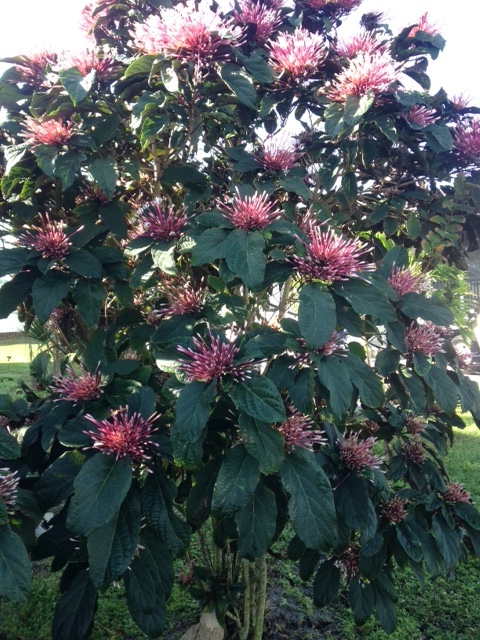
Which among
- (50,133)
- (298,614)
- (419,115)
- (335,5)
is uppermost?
(335,5)

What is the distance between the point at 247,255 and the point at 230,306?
0.84ft

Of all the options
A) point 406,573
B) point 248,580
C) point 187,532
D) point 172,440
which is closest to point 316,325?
point 172,440

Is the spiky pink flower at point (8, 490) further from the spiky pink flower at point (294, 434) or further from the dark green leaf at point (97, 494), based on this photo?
the spiky pink flower at point (294, 434)

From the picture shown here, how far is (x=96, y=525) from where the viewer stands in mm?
1113

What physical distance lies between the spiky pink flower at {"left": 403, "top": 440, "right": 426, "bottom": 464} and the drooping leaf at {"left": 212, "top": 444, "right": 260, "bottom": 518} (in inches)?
33.4

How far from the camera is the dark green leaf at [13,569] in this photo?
1.14 m

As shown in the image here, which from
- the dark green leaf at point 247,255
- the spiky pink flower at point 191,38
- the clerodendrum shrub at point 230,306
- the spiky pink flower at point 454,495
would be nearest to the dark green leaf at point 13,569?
the clerodendrum shrub at point 230,306

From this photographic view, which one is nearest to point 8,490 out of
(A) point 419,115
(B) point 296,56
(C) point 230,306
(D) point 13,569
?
(D) point 13,569

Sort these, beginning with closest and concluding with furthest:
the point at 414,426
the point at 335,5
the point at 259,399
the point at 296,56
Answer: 1. the point at 259,399
2. the point at 296,56
3. the point at 414,426
4. the point at 335,5

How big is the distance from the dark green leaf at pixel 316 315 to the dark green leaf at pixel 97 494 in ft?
1.58

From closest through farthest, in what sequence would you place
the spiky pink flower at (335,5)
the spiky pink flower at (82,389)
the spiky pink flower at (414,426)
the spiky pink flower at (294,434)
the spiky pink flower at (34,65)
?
the spiky pink flower at (294,434), the spiky pink flower at (82,389), the spiky pink flower at (34,65), the spiky pink flower at (414,426), the spiky pink flower at (335,5)

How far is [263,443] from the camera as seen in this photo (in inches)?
45.9

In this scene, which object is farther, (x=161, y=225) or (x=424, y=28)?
(x=424, y=28)

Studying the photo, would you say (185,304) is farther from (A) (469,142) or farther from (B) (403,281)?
(A) (469,142)
